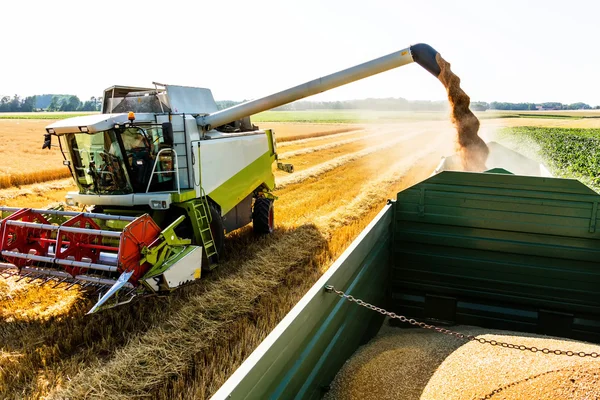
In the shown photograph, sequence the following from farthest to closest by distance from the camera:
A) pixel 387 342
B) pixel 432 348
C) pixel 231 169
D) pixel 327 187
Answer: pixel 327 187, pixel 231 169, pixel 387 342, pixel 432 348

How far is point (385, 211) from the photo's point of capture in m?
3.95

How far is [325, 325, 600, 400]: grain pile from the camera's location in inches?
90.7

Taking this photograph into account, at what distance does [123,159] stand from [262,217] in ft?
8.33

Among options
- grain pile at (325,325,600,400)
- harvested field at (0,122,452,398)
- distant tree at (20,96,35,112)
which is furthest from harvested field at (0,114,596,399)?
distant tree at (20,96,35,112)

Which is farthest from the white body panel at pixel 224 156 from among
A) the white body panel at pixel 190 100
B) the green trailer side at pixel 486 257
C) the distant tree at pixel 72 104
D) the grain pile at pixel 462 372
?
the distant tree at pixel 72 104

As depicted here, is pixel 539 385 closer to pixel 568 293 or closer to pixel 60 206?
pixel 568 293

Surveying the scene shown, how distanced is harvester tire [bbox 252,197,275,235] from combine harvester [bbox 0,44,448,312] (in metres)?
0.42

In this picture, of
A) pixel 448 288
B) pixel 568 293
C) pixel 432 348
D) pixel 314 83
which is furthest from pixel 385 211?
pixel 314 83

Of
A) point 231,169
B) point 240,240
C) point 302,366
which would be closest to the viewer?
point 302,366

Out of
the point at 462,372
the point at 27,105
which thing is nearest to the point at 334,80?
the point at 462,372

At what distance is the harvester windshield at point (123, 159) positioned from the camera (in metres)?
5.33

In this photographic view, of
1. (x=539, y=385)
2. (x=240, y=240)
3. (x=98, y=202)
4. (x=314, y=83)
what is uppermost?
(x=314, y=83)

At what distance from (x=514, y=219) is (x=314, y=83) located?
3.20 metres

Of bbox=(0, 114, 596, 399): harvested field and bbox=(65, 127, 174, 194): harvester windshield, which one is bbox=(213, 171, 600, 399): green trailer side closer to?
bbox=(0, 114, 596, 399): harvested field
